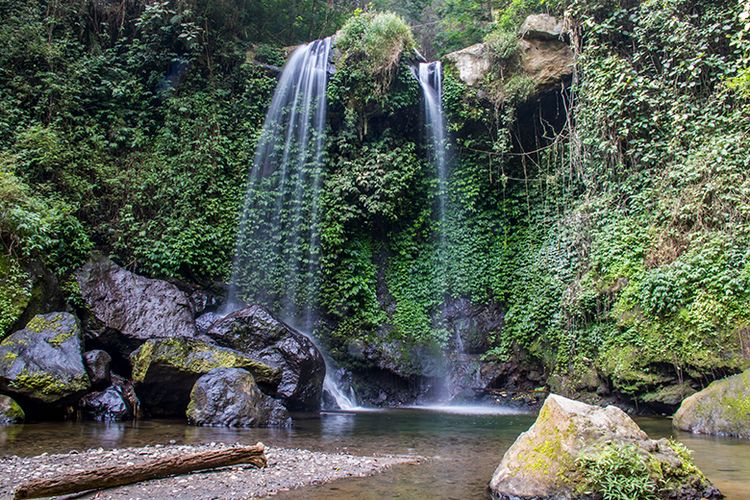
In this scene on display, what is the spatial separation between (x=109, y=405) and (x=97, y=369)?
0.70 meters

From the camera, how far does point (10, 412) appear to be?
7.59 metres

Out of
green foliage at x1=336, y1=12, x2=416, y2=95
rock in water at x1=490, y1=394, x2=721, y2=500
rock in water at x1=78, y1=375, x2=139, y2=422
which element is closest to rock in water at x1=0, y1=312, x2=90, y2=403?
rock in water at x1=78, y1=375, x2=139, y2=422

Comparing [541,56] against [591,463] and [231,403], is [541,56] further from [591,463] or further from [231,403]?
[591,463]

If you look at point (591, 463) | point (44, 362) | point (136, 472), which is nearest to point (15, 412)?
point (44, 362)

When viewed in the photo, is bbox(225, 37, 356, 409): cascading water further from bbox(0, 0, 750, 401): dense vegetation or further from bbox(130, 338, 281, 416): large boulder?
bbox(130, 338, 281, 416): large boulder

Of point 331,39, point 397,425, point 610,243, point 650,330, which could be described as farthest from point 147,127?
point 650,330

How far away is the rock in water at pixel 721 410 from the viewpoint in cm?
724

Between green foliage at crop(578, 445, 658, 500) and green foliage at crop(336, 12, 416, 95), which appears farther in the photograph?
green foliage at crop(336, 12, 416, 95)

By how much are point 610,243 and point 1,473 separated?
10984mm

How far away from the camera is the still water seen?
181 inches

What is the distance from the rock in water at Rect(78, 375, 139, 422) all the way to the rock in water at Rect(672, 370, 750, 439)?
28.4 feet

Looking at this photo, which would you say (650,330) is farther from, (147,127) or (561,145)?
(147,127)

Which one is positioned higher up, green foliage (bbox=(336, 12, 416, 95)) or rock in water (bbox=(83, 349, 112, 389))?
green foliage (bbox=(336, 12, 416, 95))

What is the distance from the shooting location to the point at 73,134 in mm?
13227
